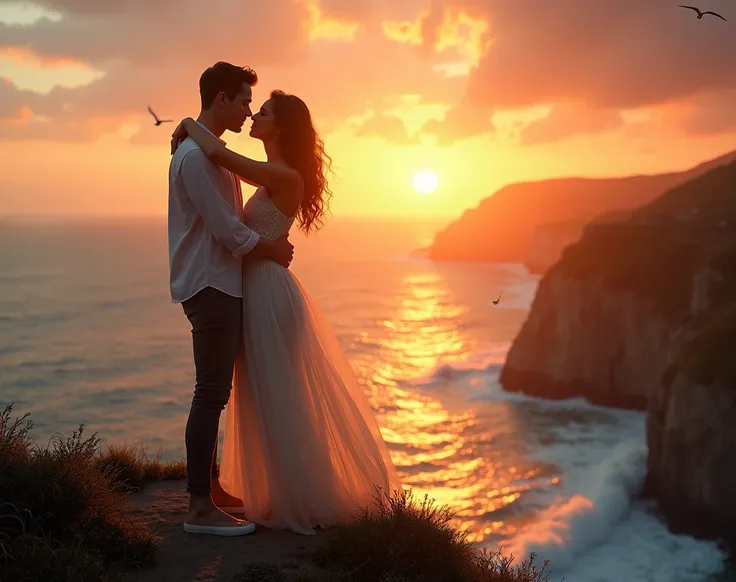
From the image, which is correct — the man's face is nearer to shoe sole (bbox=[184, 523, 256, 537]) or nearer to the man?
the man

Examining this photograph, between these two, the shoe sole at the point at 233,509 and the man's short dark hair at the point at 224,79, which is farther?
the shoe sole at the point at 233,509

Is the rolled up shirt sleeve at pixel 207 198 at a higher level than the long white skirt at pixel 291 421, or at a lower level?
higher

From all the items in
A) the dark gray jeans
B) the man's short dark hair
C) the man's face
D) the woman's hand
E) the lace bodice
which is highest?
the man's short dark hair

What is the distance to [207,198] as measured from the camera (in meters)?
5.11

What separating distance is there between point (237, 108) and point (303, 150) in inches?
25.8

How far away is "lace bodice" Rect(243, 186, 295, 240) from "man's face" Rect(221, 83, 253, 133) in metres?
0.59

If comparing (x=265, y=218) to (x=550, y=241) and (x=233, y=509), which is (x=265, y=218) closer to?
(x=233, y=509)

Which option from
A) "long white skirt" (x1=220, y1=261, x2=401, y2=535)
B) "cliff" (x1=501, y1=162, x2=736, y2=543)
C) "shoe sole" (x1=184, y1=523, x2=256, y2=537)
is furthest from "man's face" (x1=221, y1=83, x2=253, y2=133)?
"cliff" (x1=501, y1=162, x2=736, y2=543)

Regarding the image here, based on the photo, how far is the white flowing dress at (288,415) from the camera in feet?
18.5

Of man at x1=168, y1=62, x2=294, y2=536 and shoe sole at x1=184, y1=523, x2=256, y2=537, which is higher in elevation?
man at x1=168, y1=62, x2=294, y2=536

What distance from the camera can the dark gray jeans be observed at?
5.32 metres

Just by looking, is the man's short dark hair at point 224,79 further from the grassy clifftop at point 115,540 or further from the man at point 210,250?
the grassy clifftop at point 115,540

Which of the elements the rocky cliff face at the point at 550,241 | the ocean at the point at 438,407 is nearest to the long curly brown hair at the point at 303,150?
the ocean at the point at 438,407

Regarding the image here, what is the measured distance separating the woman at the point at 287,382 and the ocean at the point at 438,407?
3.39 m
